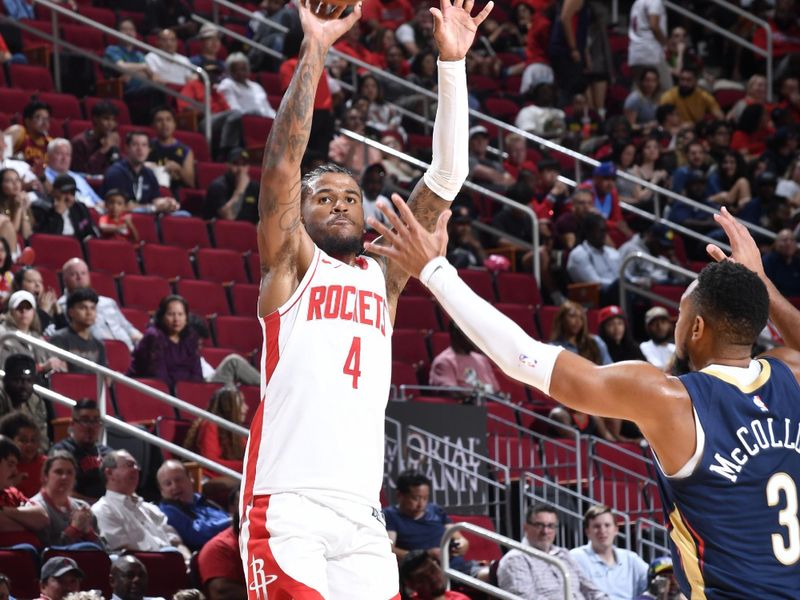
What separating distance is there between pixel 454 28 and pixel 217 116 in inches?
412

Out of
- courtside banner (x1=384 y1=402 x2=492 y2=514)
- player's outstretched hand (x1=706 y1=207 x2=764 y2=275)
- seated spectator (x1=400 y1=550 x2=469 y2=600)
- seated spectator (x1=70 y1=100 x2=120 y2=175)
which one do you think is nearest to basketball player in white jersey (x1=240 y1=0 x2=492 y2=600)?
player's outstretched hand (x1=706 y1=207 x2=764 y2=275)

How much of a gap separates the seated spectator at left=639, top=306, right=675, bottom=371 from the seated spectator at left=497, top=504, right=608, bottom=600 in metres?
3.76

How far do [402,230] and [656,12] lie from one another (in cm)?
1559

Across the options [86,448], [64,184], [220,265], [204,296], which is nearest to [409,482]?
[86,448]

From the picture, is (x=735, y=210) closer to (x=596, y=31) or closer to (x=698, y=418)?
(x=596, y=31)

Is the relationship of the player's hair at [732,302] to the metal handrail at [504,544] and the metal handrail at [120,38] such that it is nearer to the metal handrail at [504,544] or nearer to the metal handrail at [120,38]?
the metal handrail at [504,544]

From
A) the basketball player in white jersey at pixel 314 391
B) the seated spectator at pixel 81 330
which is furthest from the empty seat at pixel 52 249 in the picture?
the basketball player in white jersey at pixel 314 391

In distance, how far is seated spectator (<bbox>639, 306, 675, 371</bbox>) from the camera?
13219 millimetres

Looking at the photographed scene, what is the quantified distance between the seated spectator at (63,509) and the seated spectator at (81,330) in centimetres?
210

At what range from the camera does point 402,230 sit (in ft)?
14.2

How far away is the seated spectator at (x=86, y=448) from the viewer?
30.4 ft

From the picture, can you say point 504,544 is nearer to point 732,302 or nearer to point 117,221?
point 732,302

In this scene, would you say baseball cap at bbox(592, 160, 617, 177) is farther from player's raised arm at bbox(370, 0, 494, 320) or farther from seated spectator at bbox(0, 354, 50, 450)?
player's raised arm at bbox(370, 0, 494, 320)

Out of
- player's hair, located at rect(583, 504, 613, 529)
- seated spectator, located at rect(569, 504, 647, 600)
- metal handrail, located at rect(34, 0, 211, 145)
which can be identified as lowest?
seated spectator, located at rect(569, 504, 647, 600)
